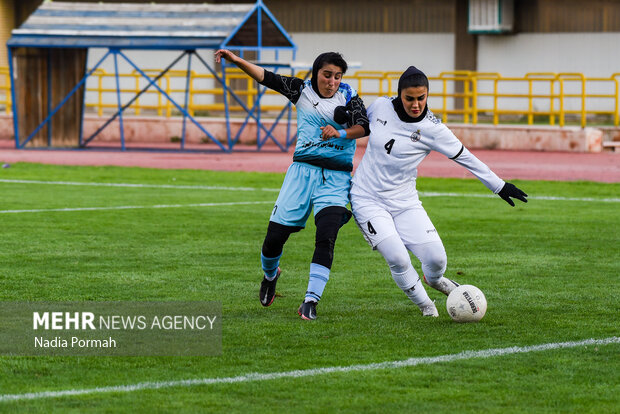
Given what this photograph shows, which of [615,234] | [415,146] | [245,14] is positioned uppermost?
[245,14]

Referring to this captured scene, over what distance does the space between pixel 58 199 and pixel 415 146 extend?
8537 millimetres

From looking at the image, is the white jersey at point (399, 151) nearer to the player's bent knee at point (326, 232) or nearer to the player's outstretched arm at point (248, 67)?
the player's bent knee at point (326, 232)

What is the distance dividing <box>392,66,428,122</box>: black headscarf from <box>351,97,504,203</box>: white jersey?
1.0 inches

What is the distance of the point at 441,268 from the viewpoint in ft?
25.5

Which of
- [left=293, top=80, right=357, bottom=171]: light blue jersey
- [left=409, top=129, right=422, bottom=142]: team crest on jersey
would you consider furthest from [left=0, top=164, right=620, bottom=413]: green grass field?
[left=409, top=129, right=422, bottom=142]: team crest on jersey

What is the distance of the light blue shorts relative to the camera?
7.82m

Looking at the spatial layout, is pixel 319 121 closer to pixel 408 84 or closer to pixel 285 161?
pixel 408 84

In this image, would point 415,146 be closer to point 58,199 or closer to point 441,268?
point 441,268

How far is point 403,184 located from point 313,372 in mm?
2038

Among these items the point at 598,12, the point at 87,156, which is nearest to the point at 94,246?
the point at 87,156

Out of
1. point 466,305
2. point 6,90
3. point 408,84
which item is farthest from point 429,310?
point 6,90

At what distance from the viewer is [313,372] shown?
6.04m

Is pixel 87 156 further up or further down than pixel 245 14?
further down

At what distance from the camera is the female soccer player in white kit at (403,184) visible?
7.59 m
